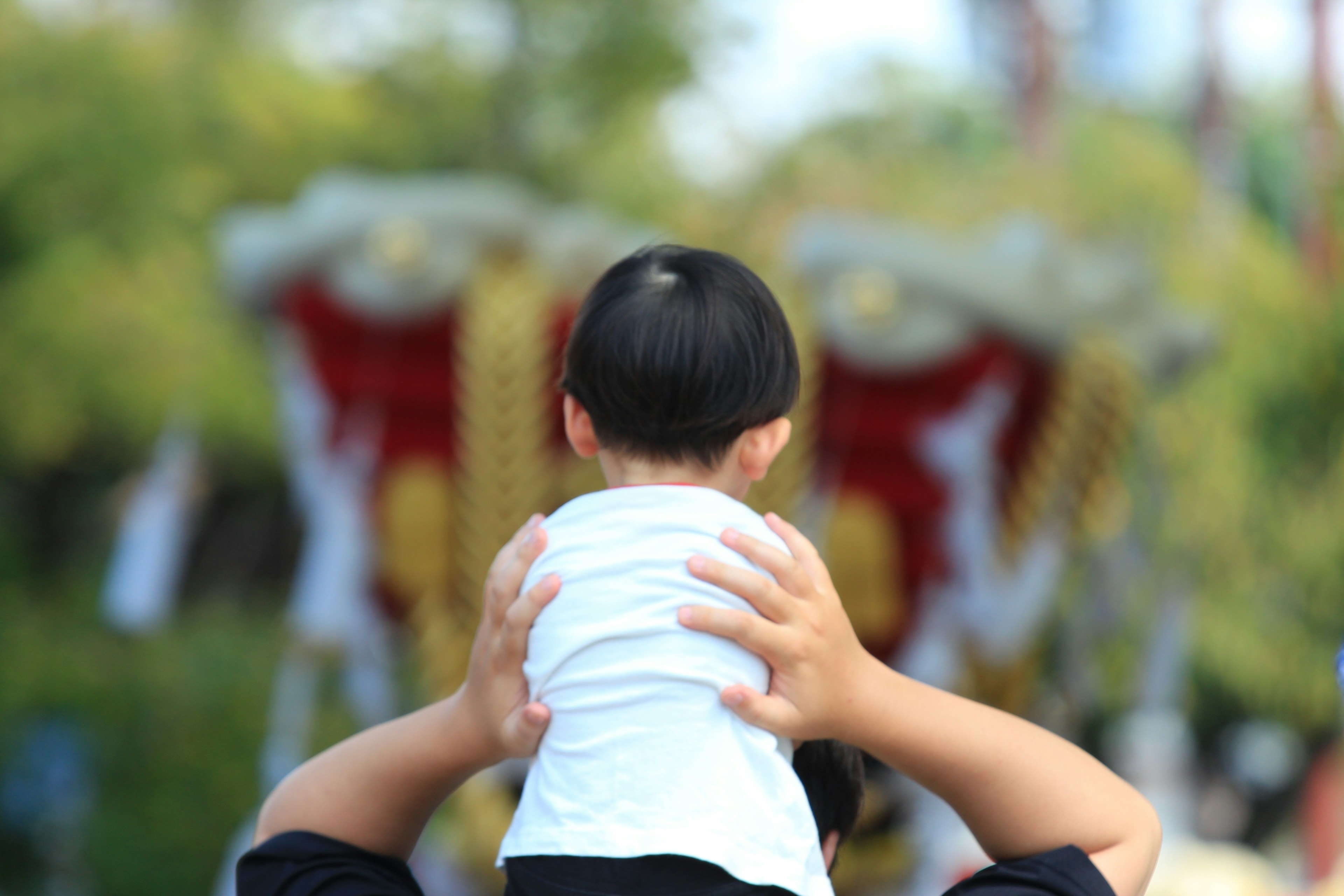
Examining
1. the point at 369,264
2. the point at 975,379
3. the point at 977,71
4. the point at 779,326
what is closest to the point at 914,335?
the point at 975,379

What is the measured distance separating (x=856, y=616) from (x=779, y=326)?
5.60 feet

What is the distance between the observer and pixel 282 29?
6.20 m

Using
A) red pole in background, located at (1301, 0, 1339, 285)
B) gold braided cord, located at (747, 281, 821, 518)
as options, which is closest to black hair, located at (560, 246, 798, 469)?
gold braided cord, located at (747, 281, 821, 518)

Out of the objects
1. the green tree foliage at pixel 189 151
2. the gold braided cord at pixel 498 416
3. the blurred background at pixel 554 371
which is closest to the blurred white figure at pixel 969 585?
the blurred background at pixel 554 371

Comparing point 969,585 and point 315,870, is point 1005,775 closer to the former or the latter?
point 315,870

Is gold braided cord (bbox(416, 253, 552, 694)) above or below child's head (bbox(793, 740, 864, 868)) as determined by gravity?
below

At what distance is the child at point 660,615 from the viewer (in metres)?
0.65

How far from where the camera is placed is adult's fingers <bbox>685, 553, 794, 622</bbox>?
67 centimetres

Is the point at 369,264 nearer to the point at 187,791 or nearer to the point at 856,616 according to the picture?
the point at 856,616

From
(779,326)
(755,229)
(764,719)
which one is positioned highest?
(779,326)

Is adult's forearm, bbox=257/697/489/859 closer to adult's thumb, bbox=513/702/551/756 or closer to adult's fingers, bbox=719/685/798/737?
adult's thumb, bbox=513/702/551/756

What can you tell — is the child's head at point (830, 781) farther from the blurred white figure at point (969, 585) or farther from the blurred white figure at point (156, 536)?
the blurred white figure at point (156, 536)

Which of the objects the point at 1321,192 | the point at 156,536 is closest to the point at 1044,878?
the point at 156,536

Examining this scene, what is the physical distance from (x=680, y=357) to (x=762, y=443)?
0.25 feet
